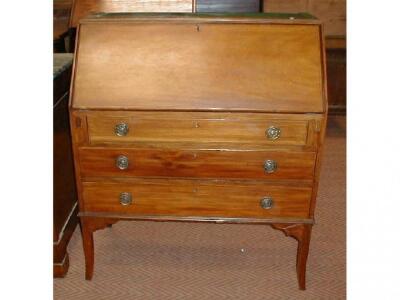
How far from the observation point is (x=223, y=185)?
2.34 metres

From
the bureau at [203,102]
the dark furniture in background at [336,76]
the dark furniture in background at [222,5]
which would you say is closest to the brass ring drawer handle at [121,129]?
the bureau at [203,102]

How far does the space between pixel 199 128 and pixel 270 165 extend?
40 centimetres

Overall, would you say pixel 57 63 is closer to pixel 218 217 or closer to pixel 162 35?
pixel 162 35

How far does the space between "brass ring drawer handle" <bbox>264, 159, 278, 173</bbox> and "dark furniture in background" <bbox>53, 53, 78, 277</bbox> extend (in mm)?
1234

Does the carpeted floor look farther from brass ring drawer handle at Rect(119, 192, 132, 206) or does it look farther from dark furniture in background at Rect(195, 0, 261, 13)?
dark furniture in background at Rect(195, 0, 261, 13)

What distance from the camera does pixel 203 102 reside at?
86.4 inches

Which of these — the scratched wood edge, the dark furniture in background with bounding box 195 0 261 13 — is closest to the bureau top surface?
the scratched wood edge

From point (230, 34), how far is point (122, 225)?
66.9 inches

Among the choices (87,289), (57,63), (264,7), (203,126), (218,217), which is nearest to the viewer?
(203,126)

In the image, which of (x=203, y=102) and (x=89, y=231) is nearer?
(x=203, y=102)

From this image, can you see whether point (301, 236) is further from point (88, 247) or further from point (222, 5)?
point (222, 5)

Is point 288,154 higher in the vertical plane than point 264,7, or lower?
lower

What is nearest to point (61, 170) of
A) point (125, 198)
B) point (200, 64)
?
point (125, 198)

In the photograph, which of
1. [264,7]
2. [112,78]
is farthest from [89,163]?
[264,7]
